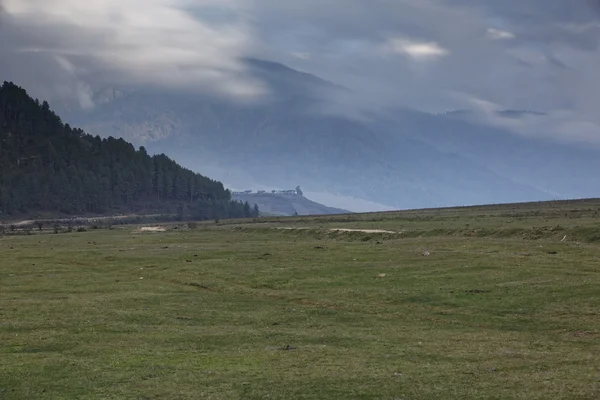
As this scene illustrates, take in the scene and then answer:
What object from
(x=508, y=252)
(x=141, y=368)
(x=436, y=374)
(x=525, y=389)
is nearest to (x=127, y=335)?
(x=141, y=368)

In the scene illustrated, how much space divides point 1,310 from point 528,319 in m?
27.3

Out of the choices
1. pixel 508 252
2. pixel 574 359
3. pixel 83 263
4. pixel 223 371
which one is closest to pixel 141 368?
pixel 223 371

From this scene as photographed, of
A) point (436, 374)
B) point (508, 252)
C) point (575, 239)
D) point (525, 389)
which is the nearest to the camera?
point (525, 389)

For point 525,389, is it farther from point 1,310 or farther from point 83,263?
point 83,263

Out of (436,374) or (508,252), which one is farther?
(508,252)

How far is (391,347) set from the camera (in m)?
29.5

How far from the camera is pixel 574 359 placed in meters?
26.3

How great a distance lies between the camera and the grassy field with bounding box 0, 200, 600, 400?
23.5 metres

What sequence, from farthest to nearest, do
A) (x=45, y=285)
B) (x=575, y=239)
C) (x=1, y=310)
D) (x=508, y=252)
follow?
(x=575, y=239)
(x=508, y=252)
(x=45, y=285)
(x=1, y=310)

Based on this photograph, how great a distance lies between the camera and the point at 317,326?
35094 mm

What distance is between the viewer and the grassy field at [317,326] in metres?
23.5

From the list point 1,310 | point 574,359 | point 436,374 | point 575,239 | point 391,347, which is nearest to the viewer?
point 436,374

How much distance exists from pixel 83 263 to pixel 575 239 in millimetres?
46698

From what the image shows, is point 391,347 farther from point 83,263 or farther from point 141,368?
point 83,263
